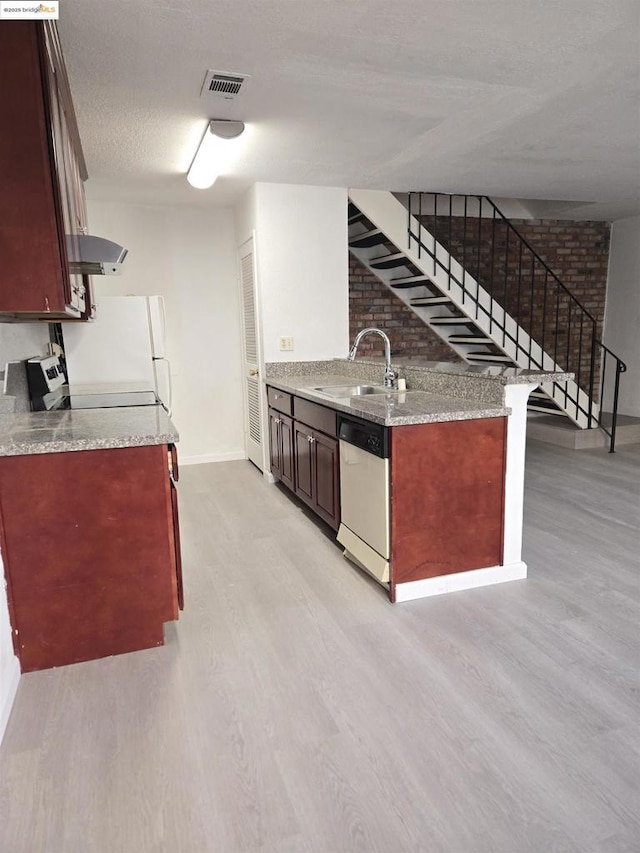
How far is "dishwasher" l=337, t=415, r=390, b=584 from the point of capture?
8.36 ft

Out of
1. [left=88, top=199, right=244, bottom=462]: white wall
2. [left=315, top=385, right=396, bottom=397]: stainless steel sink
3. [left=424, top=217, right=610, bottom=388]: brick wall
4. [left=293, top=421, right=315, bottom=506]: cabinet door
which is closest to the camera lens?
[left=293, top=421, right=315, bottom=506]: cabinet door

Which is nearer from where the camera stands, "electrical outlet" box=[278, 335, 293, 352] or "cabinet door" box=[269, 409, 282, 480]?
"cabinet door" box=[269, 409, 282, 480]

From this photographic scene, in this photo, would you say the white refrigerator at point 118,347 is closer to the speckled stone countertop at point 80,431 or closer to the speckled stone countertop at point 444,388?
the speckled stone countertop at point 444,388

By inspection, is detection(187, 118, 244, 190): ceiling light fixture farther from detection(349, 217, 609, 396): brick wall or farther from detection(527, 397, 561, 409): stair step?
detection(527, 397, 561, 409): stair step

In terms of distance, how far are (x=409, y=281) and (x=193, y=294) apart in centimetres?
203

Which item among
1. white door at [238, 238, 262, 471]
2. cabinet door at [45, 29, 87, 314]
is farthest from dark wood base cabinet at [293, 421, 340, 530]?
cabinet door at [45, 29, 87, 314]

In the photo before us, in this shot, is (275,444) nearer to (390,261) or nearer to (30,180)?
(390,261)

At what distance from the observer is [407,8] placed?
1.93m

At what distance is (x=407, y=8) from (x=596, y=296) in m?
5.81

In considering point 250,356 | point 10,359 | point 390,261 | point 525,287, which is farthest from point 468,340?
point 10,359

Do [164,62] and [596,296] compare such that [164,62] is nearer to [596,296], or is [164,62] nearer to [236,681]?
[236,681]

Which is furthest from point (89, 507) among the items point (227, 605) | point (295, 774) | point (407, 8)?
point (407, 8)

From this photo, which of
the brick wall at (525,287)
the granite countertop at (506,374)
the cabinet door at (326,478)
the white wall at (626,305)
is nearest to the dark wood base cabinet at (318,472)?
the cabinet door at (326,478)

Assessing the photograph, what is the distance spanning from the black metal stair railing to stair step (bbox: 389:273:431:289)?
164mm
